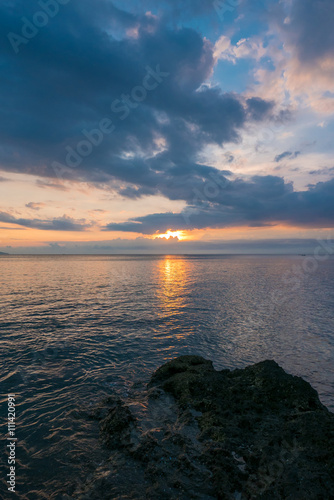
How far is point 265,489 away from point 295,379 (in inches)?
269

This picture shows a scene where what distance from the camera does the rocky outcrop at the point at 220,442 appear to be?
7543mm

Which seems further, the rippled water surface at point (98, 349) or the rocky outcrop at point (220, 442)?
the rippled water surface at point (98, 349)

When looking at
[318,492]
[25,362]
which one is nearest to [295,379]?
[318,492]

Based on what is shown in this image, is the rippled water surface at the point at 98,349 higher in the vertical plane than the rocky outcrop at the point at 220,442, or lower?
lower

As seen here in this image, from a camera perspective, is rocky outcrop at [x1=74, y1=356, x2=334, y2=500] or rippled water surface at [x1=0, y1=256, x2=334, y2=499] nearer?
rocky outcrop at [x1=74, y1=356, x2=334, y2=500]

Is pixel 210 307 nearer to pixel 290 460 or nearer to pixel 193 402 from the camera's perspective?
pixel 193 402

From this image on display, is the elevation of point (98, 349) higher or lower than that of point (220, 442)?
lower

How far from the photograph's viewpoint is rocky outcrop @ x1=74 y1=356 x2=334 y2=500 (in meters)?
7.54

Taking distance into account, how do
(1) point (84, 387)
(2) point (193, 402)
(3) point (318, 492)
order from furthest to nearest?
1. (1) point (84, 387)
2. (2) point (193, 402)
3. (3) point (318, 492)

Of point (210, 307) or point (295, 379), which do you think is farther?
point (210, 307)

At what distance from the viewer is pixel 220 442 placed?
9.56 metres

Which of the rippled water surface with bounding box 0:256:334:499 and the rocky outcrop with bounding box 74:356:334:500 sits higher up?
the rocky outcrop with bounding box 74:356:334:500

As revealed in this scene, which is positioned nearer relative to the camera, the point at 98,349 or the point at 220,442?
the point at 220,442

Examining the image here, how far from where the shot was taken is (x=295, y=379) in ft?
42.5
